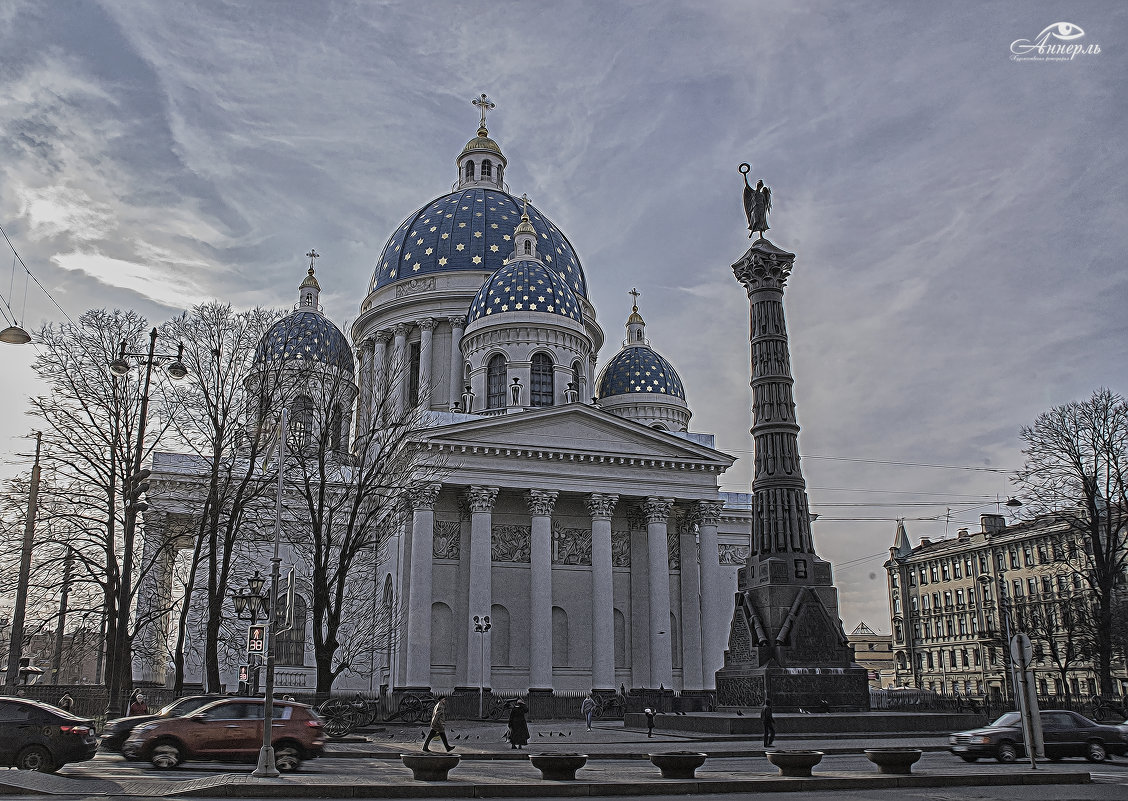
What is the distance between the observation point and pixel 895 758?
1600cm

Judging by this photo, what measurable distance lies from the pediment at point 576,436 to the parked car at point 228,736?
24.5 meters

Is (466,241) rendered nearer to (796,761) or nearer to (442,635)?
(442,635)

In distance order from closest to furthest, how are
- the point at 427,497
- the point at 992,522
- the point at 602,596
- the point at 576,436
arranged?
1. the point at 427,497
2. the point at 602,596
3. the point at 576,436
4. the point at 992,522

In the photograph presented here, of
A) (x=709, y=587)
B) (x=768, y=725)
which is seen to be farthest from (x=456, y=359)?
(x=768, y=725)

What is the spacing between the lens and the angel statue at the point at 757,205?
30.1 meters

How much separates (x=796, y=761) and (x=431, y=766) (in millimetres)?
5909

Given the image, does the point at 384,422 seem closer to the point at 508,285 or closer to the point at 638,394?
the point at 508,285

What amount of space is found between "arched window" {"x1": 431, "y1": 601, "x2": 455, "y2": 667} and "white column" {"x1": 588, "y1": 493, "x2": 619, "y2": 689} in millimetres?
6518

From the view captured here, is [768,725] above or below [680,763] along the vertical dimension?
above

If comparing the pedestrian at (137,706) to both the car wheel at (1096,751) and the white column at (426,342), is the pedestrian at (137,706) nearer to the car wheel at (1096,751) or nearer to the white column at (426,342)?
the car wheel at (1096,751)

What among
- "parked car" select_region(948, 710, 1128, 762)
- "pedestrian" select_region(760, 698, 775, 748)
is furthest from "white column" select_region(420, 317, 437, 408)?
"parked car" select_region(948, 710, 1128, 762)

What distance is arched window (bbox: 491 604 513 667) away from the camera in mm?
44750

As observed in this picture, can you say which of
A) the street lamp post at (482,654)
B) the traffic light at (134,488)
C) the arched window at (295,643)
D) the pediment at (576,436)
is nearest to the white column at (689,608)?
the pediment at (576,436)

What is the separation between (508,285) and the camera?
55.2 meters
